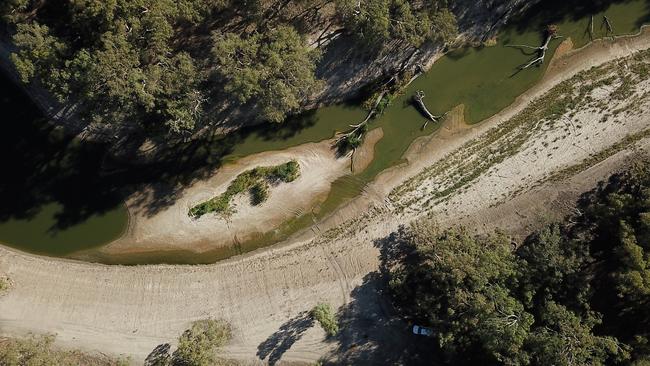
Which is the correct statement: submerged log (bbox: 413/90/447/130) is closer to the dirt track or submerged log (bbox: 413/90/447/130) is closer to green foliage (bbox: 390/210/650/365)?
the dirt track

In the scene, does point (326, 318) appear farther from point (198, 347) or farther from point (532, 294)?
point (532, 294)

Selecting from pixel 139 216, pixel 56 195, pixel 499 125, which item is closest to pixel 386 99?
pixel 499 125

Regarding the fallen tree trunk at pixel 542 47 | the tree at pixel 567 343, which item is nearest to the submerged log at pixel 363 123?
the fallen tree trunk at pixel 542 47

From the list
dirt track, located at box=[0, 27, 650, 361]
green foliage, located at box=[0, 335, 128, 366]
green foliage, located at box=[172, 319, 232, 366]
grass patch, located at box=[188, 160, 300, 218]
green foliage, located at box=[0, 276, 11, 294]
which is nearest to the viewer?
green foliage, located at box=[0, 335, 128, 366]

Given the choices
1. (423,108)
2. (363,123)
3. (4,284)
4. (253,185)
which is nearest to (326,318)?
(253,185)

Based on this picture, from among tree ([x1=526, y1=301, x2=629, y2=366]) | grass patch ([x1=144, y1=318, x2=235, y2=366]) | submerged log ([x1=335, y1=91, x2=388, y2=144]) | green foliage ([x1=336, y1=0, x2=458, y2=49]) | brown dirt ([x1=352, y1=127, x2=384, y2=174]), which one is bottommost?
tree ([x1=526, y1=301, x2=629, y2=366])

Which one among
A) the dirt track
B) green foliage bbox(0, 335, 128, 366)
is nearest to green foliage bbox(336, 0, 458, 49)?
the dirt track

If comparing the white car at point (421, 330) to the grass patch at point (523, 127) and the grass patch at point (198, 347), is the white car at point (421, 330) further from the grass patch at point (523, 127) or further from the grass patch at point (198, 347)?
the grass patch at point (198, 347)
